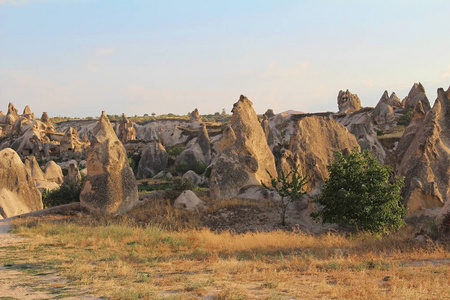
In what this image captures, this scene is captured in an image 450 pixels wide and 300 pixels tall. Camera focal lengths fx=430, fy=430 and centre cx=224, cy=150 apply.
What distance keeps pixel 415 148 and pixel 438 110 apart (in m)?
1.93

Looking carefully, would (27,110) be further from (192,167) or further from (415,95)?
(415,95)

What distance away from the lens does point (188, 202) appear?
617 inches

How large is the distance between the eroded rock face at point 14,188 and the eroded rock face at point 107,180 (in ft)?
9.78

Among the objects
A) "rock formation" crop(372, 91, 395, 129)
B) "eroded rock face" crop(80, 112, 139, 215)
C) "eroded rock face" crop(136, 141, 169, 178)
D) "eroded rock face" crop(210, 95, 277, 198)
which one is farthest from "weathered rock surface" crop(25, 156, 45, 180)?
"rock formation" crop(372, 91, 395, 129)

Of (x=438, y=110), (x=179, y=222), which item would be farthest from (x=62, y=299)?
(x=438, y=110)

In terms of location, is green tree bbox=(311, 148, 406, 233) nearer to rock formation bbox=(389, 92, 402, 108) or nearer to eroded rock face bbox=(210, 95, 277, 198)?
eroded rock face bbox=(210, 95, 277, 198)

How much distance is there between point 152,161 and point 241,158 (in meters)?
23.4

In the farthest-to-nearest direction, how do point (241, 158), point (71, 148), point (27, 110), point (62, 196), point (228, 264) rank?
point (27, 110), point (71, 148), point (62, 196), point (241, 158), point (228, 264)

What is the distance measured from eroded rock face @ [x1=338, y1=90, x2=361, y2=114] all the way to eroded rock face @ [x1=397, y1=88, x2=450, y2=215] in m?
41.6

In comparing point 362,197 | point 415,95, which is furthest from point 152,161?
point 362,197

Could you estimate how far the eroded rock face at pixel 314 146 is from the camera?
17031mm

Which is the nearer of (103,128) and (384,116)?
(103,128)

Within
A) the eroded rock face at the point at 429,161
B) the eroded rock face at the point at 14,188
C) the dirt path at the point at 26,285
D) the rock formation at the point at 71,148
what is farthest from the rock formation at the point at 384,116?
the dirt path at the point at 26,285

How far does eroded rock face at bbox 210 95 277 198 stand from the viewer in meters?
17.8
